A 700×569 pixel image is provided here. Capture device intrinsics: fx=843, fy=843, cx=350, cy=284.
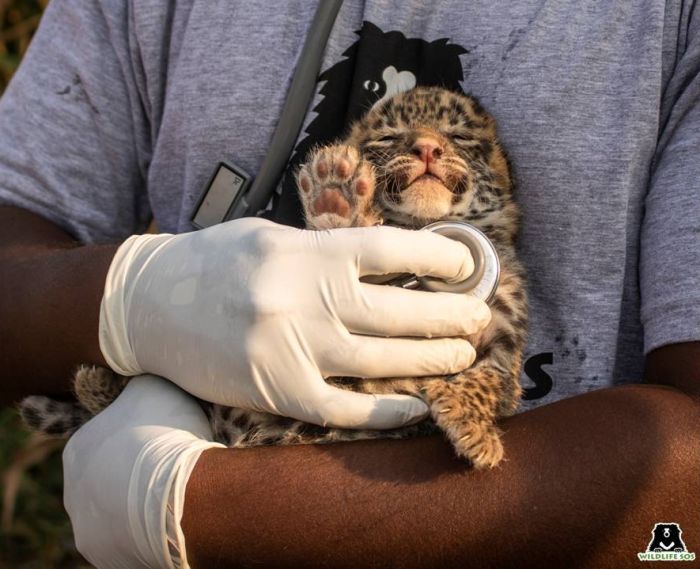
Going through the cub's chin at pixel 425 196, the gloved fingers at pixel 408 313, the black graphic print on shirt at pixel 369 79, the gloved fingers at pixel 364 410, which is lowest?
the gloved fingers at pixel 364 410

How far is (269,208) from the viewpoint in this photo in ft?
8.21

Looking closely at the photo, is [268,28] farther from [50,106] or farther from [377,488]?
[377,488]

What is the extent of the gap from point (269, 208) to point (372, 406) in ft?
2.63

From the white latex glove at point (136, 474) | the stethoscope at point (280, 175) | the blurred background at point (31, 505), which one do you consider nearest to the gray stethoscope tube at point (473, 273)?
the stethoscope at point (280, 175)

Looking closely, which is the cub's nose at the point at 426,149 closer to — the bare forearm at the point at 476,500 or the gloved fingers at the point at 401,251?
the gloved fingers at the point at 401,251

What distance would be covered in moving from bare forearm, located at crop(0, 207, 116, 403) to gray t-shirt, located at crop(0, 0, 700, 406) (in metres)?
0.34

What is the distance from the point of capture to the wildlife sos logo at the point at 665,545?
68.8 inches

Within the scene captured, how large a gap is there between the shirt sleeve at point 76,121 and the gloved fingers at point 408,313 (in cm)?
109

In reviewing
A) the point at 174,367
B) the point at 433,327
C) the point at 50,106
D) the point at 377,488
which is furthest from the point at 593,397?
the point at 50,106

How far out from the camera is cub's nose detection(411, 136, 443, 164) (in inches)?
92.3

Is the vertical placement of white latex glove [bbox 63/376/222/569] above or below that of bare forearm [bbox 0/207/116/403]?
below

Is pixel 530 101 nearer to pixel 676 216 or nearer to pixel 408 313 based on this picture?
pixel 676 216

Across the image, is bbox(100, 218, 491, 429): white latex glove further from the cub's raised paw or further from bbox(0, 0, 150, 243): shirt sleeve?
bbox(0, 0, 150, 243): shirt sleeve

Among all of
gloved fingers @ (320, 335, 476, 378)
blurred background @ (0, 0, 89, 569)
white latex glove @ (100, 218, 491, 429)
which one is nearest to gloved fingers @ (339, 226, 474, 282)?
white latex glove @ (100, 218, 491, 429)
